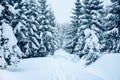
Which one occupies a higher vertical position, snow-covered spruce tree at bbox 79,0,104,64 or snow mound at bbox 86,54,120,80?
snow-covered spruce tree at bbox 79,0,104,64

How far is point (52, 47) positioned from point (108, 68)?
23518 millimetres

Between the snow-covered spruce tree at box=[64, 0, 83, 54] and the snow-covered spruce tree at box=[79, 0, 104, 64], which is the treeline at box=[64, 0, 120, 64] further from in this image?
the snow-covered spruce tree at box=[64, 0, 83, 54]

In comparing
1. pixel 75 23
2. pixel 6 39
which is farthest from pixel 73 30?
pixel 6 39

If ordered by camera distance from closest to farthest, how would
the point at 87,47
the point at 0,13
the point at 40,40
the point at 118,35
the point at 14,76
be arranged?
the point at 14,76, the point at 0,13, the point at 118,35, the point at 87,47, the point at 40,40

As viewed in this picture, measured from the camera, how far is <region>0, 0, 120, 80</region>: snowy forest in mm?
13305

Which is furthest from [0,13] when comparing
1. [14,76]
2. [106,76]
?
[106,76]

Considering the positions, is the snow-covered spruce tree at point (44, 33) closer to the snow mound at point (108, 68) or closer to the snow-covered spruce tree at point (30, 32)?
the snow-covered spruce tree at point (30, 32)

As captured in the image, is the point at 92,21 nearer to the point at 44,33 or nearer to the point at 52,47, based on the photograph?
the point at 44,33

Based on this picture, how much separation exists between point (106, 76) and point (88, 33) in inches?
462

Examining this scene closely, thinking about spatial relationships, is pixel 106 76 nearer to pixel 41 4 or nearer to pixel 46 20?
pixel 46 20

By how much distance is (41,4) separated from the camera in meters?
34.5

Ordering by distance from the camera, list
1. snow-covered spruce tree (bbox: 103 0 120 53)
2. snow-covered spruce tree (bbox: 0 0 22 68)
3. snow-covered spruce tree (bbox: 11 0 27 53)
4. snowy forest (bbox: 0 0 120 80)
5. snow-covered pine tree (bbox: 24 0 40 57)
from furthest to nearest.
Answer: snow-covered pine tree (bbox: 24 0 40 57), snow-covered spruce tree (bbox: 11 0 27 53), snow-covered spruce tree (bbox: 103 0 120 53), snow-covered spruce tree (bbox: 0 0 22 68), snowy forest (bbox: 0 0 120 80)

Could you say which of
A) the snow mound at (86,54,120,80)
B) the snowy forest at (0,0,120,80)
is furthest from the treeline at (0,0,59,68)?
the snow mound at (86,54,120,80)

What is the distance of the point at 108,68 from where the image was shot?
13.3m
